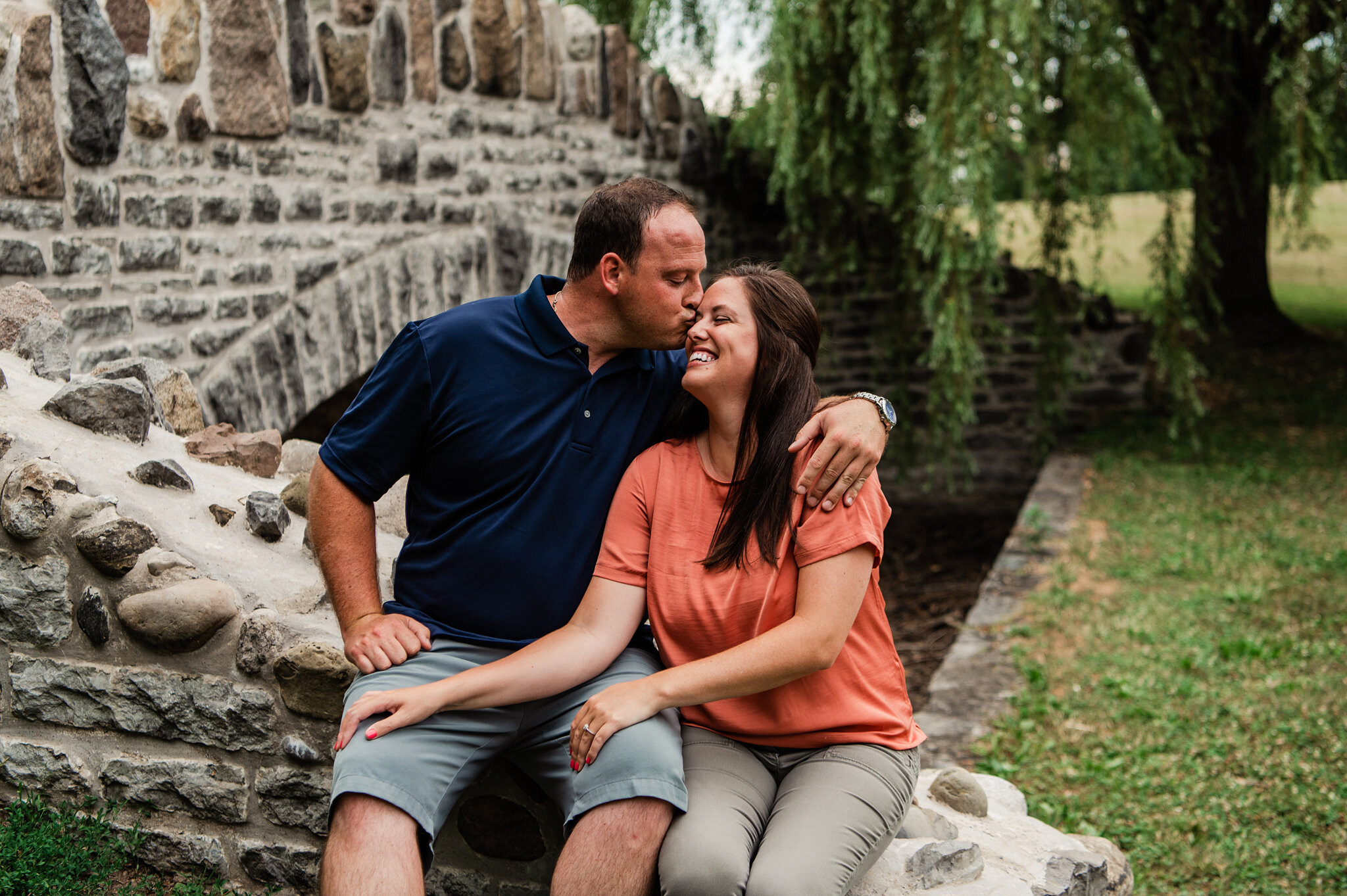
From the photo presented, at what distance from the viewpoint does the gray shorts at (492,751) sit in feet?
5.28

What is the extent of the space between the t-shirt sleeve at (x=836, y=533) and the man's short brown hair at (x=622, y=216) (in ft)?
2.00

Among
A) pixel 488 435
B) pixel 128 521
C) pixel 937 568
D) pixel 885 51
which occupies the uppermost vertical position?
pixel 885 51

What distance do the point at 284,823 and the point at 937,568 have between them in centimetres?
554

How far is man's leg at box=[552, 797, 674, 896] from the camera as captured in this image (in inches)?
61.1

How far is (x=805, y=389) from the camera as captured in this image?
192cm

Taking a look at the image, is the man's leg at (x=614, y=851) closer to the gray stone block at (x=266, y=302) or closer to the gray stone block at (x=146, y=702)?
the gray stone block at (x=146, y=702)

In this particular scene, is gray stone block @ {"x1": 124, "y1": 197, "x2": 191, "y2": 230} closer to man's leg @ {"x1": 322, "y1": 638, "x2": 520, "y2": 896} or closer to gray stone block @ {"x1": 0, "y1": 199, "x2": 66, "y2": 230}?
gray stone block @ {"x1": 0, "y1": 199, "x2": 66, "y2": 230}

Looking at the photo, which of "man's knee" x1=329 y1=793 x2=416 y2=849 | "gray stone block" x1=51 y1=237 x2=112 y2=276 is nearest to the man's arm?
"man's knee" x1=329 y1=793 x2=416 y2=849

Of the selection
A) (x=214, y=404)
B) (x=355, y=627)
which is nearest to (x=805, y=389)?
(x=355, y=627)

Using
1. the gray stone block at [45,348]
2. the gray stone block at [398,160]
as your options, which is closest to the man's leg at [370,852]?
the gray stone block at [45,348]

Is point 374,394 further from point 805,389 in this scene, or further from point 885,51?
point 885,51

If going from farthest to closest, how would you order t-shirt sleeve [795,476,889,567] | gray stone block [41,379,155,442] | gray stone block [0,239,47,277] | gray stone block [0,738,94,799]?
gray stone block [0,239,47,277] < gray stone block [41,379,155,442] < gray stone block [0,738,94,799] < t-shirt sleeve [795,476,889,567]

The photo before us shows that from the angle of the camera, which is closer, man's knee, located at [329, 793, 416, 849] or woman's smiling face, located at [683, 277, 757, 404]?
man's knee, located at [329, 793, 416, 849]

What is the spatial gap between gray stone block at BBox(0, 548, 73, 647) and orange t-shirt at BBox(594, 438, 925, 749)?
3.55 ft
